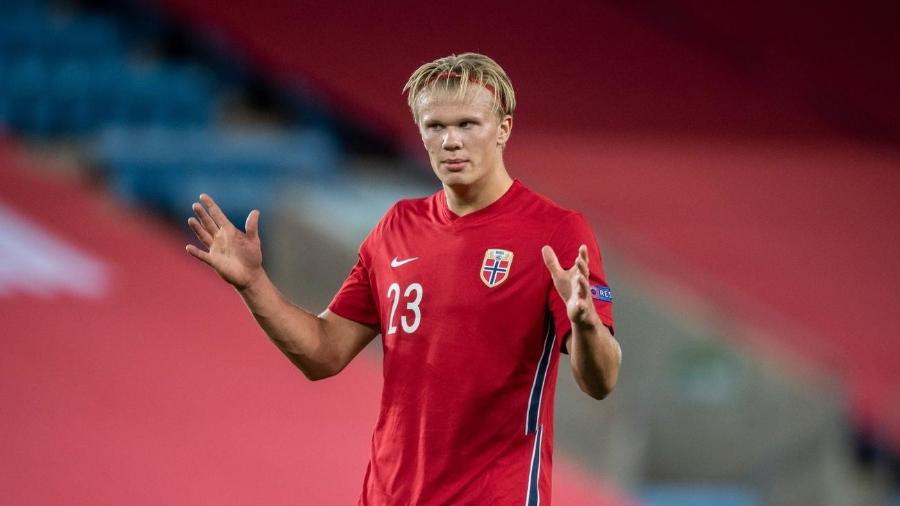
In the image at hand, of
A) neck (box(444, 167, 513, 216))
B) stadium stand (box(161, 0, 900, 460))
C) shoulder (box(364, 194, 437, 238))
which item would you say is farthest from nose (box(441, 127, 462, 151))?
stadium stand (box(161, 0, 900, 460))

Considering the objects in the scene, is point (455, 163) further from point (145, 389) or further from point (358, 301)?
point (145, 389)

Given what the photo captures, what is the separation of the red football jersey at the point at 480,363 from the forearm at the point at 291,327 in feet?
0.60

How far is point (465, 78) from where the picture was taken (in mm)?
2418

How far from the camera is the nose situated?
2.39 meters

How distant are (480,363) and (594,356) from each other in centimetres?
25

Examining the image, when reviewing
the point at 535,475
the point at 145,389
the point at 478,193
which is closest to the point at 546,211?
the point at 478,193

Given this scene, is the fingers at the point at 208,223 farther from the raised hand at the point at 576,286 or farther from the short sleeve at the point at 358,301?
the raised hand at the point at 576,286

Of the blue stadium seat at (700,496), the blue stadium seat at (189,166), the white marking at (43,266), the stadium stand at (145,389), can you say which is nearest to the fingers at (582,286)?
the stadium stand at (145,389)

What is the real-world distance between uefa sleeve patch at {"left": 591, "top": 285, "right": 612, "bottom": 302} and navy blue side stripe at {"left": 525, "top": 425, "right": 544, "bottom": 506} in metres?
0.26

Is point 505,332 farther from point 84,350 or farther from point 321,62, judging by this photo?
point 321,62

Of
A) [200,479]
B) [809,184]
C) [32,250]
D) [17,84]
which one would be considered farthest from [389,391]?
[809,184]

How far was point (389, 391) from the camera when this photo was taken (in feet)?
8.11

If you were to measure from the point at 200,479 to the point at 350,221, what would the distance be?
173 centimetres

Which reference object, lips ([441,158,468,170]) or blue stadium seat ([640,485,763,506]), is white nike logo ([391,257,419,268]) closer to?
lips ([441,158,468,170])
